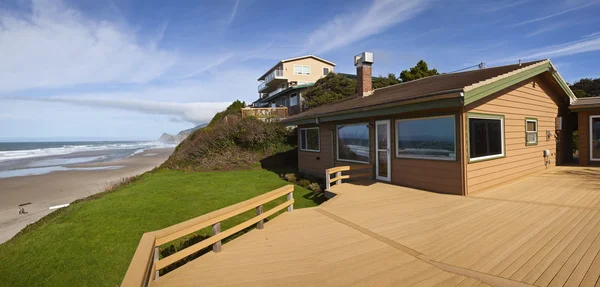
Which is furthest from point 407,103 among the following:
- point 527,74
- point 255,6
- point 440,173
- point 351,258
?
point 255,6

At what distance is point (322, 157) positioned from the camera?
501 inches

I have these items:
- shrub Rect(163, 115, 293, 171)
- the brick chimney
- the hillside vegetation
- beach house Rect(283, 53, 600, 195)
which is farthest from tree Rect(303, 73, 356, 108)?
beach house Rect(283, 53, 600, 195)

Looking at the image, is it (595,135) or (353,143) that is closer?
(353,143)

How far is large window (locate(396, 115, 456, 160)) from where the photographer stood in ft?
23.8

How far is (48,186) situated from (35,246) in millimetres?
13803

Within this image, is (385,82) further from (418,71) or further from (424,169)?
(424,169)

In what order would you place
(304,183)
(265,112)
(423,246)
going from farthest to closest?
(265,112), (304,183), (423,246)

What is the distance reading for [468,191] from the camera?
7059 millimetres

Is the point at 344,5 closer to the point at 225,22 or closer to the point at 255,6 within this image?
the point at 255,6

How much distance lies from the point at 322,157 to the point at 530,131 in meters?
7.67

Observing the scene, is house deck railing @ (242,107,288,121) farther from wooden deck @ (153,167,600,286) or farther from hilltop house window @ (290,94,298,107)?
wooden deck @ (153,167,600,286)

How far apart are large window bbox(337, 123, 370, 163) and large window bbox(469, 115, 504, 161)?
3356 mm

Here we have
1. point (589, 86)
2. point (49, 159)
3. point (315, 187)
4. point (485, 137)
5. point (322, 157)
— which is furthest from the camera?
point (49, 159)

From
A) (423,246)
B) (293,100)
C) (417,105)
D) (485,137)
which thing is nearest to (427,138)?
(417,105)
